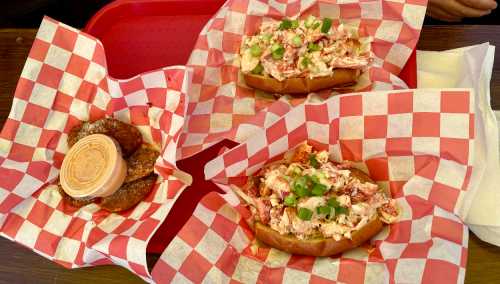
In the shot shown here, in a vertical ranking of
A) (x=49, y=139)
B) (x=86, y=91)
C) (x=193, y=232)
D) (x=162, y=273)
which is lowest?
(x=162, y=273)

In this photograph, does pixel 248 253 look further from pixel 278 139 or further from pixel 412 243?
pixel 412 243

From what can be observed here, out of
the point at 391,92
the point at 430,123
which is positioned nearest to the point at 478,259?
the point at 430,123

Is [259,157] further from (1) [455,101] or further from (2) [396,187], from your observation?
(1) [455,101]

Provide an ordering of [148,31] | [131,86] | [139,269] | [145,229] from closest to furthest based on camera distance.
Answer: [139,269] < [145,229] < [131,86] < [148,31]

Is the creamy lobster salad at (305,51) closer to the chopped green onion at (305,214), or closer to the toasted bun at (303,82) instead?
the toasted bun at (303,82)

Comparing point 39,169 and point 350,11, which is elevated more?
point 350,11

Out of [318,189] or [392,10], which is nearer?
[318,189]

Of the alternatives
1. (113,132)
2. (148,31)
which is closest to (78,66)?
(113,132)
